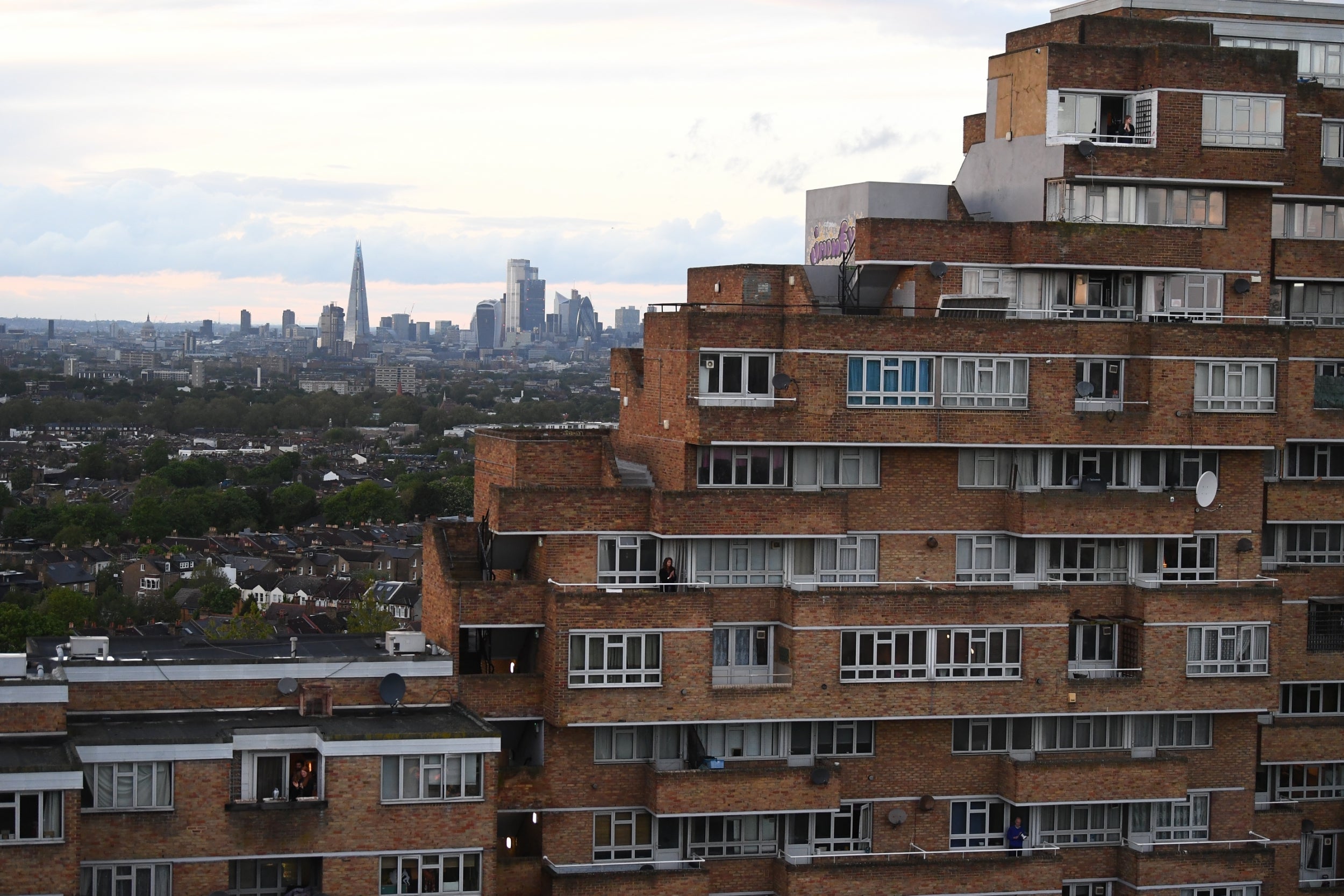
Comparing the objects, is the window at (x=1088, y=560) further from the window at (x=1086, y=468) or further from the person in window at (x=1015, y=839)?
the person in window at (x=1015, y=839)

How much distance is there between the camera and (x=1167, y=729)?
5012cm

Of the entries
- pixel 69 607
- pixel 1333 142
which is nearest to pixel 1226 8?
pixel 1333 142

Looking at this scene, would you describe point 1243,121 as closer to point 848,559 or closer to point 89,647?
point 848,559

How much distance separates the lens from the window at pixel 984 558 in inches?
1938

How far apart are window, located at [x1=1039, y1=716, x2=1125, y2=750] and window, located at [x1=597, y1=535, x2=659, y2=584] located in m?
10.7

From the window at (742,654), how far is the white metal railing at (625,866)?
4.41m

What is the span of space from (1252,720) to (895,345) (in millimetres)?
13768

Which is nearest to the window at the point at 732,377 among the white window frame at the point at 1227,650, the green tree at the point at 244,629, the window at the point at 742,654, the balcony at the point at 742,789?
the window at the point at 742,654

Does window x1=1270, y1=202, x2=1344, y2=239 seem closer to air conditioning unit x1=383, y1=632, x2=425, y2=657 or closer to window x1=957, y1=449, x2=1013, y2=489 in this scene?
window x1=957, y1=449, x2=1013, y2=489

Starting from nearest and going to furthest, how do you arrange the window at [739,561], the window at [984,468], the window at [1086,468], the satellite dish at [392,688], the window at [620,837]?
the satellite dish at [392,688] → the window at [620,837] → the window at [739,561] → the window at [984,468] → the window at [1086,468]

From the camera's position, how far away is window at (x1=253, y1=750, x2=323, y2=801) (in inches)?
1703

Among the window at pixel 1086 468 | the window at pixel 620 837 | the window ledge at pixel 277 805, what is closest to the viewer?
the window ledge at pixel 277 805

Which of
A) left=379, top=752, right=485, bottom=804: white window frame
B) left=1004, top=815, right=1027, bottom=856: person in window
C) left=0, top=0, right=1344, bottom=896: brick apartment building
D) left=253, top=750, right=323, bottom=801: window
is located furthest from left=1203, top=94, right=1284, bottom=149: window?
left=253, top=750, right=323, bottom=801: window

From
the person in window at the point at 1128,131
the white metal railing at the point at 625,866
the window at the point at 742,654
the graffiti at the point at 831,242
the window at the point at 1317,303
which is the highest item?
the person in window at the point at 1128,131
